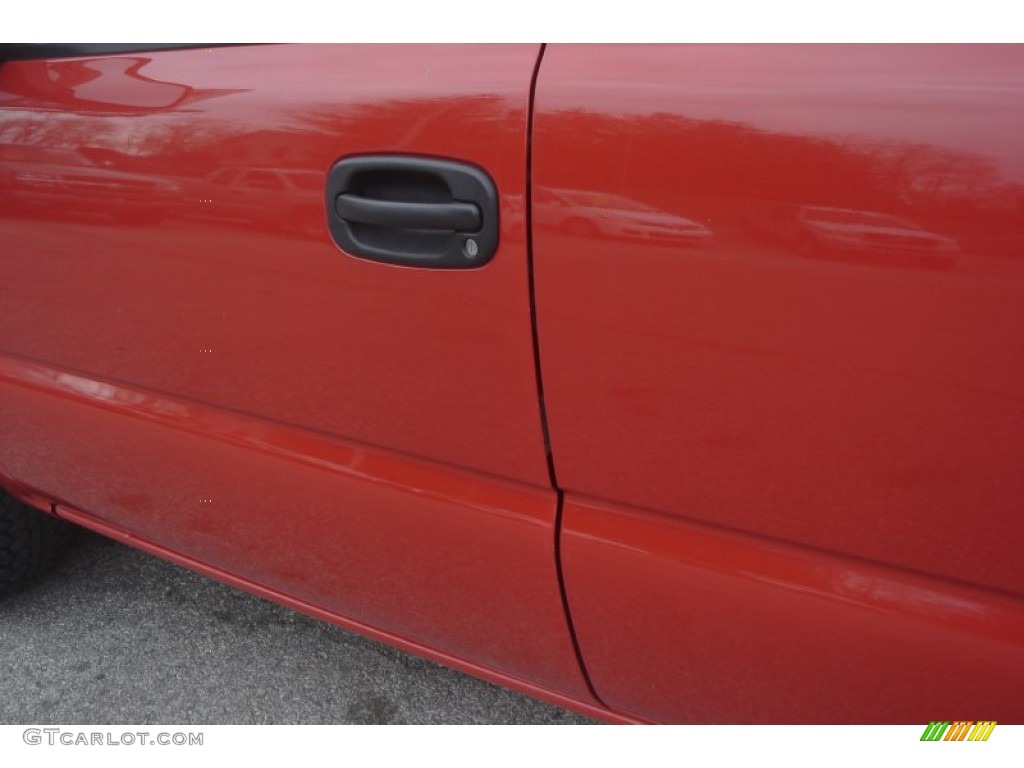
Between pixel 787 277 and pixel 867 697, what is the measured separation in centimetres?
53

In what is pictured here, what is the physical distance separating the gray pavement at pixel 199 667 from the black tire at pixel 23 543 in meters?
0.08

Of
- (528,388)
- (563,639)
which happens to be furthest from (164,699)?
(528,388)

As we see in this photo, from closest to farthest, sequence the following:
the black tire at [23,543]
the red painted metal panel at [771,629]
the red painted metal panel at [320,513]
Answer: the red painted metal panel at [771,629] < the red painted metal panel at [320,513] < the black tire at [23,543]

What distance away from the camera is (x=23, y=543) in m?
2.50

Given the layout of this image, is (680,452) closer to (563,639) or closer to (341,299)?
(563,639)

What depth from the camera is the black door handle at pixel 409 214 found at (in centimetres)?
129

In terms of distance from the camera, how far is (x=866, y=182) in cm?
105

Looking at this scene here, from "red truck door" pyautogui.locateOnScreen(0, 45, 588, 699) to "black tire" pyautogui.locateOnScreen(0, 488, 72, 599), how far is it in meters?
0.62

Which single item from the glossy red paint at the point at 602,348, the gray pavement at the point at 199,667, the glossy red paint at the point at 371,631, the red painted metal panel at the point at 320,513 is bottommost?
the gray pavement at the point at 199,667

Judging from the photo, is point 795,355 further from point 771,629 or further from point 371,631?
point 371,631

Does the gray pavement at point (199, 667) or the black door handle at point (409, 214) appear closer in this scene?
the black door handle at point (409, 214)
